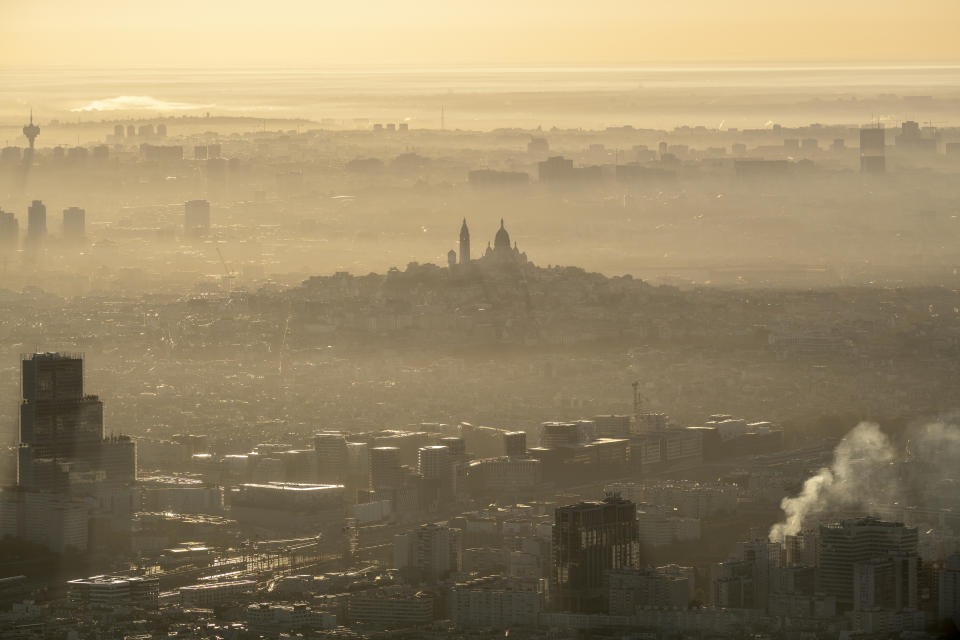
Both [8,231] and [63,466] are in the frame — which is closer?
[63,466]

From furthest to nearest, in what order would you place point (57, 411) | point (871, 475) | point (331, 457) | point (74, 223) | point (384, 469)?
point (74, 223) → point (331, 457) → point (384, 469) → point (57, 411) → point (871, 475)

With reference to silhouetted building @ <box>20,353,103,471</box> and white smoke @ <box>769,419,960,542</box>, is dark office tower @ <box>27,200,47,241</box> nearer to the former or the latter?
silhouetted building @ <box>20,353,103,471</box>

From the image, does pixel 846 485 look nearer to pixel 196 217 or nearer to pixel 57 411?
pixel 57 411

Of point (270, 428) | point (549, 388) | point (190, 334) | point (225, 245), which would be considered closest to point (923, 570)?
point (270, 428)

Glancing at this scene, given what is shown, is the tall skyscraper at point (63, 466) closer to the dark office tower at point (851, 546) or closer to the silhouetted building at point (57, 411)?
the silhouetted building at point (57, 411)

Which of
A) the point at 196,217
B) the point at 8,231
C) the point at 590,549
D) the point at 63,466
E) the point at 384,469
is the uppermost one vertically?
the point at 196,217

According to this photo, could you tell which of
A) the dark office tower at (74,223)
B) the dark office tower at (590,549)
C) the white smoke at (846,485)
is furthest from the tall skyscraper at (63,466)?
the dark office tower at (74,223)

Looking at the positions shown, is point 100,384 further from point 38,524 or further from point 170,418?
point 38,524

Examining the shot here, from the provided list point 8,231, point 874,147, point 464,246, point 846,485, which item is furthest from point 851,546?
point 8,231
